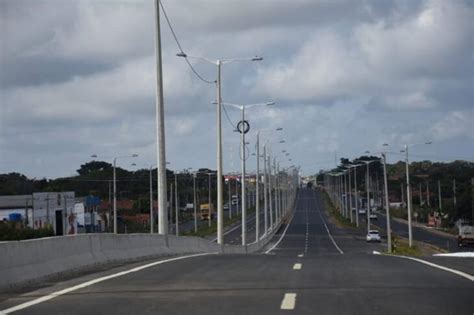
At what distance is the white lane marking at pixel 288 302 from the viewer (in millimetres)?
12862

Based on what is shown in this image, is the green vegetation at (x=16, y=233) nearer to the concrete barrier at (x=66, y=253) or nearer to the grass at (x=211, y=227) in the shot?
the concrete barrier at (x=66, y=253)

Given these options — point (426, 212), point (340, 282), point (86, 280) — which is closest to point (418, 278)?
point (340, 282)

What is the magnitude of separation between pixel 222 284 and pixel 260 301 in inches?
110

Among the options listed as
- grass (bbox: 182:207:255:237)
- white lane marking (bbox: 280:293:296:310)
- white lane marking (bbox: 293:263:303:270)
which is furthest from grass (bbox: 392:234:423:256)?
white lane marking (bbox: 280:293:296:310)

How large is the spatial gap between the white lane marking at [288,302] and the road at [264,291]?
14 mm

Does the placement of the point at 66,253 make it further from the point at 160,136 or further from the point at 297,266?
the point at 160,136

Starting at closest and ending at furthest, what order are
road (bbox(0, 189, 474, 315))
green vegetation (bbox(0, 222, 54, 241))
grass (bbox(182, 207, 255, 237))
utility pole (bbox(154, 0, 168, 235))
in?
road (bbox(0, 189, 474, 315)) → utility pole (bbox(154, 0, 168, 235)) → green vegetation (bbox(0, 222, 54, 241)) → grass (bbox(182, 207, 255, 237))

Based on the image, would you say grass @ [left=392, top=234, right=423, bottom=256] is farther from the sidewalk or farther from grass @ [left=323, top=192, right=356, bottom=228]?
grass @ [left=323, top=192, right=356, bottom=228]

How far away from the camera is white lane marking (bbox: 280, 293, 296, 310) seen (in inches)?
506

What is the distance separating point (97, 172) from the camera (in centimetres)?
12612

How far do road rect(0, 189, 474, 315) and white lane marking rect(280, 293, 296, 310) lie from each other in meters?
0.01

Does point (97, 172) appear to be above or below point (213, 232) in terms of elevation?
above

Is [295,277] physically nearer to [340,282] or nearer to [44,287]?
[340,282]

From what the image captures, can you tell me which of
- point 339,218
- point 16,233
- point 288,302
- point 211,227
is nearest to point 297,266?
point 288,302
